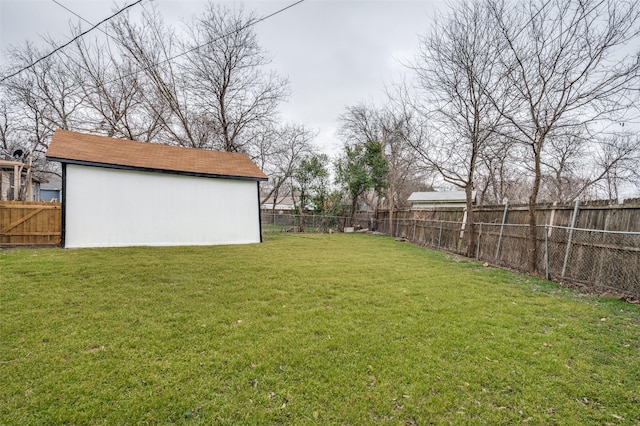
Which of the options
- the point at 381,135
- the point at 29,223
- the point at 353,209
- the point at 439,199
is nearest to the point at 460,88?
the point at 381,135

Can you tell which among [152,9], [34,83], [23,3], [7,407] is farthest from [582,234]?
[34,83]

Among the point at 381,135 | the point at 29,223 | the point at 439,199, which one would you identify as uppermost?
the point at 381,135

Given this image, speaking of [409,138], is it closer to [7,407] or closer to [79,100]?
[7,407]

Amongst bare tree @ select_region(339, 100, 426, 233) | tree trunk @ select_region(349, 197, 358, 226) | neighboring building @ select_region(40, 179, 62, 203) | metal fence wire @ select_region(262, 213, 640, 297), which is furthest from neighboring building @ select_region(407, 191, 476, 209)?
neighboring building @ select_region(40, 179, 62, 203)

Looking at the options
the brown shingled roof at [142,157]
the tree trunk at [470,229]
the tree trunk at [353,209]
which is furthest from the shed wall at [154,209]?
the tree trunk at [353,209]

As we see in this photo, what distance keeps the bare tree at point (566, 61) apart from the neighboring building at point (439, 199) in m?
15.7

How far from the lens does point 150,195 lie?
9.45m

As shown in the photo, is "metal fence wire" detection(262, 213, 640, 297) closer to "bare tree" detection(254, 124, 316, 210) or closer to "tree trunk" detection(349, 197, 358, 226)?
"tree trunk" detection(349, 197, 358, 226)

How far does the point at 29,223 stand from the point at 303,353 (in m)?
9.96

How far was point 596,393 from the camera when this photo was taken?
2.29 m

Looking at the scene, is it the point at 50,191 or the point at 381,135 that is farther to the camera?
the point at 50,191

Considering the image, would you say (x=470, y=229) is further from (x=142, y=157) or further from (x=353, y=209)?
(x=142, y=157)

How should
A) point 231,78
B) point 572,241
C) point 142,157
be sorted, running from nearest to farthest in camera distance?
1. point 572,241
2. point 142,157
3. point 231,78

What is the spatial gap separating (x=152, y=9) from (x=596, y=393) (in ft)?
59.0
